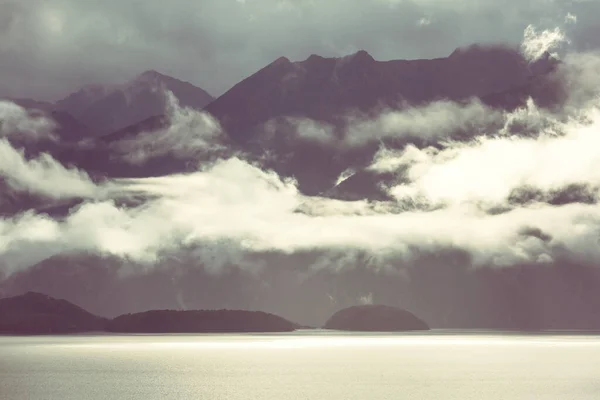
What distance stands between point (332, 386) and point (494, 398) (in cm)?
4287

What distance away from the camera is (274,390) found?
593ft

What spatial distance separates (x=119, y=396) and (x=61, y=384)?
39.4 m

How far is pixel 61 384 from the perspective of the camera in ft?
636

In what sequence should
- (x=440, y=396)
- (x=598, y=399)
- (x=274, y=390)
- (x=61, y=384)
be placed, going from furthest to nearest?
(x=61, y=384), (x=274, y=390), (x=440, y=396), (x=598, y=399)

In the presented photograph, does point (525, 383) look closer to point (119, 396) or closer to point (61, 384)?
point (119, 396)

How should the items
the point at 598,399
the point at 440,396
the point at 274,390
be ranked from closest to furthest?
the point at 598,399 < the point at 440,396 < the point at 274,390

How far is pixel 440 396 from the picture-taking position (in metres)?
161

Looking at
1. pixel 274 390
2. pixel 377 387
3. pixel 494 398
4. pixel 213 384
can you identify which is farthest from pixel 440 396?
pixel 213 384

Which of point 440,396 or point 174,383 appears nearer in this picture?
point 440,396

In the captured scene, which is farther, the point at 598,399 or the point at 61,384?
the point at 61,384

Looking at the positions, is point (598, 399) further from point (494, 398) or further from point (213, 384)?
point (213, 384)

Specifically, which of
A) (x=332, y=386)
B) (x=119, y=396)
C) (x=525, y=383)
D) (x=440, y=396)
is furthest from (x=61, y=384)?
(x=525, y=383)

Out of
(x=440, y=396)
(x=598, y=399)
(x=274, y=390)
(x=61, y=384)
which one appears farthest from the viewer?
(x=61, y=384)

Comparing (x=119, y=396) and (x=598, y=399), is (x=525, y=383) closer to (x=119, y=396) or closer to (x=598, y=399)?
(x=598, y=399)
